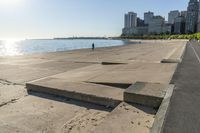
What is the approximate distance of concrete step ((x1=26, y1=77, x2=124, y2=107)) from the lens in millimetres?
5789

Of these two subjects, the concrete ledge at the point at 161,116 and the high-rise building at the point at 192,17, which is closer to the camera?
the concrete ledge at the point at 161,116

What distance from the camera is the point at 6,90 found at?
748 cm

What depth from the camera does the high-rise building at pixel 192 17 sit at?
623 ft

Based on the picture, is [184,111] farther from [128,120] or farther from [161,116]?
[128,120]

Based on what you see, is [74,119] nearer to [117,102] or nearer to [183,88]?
[117,102]

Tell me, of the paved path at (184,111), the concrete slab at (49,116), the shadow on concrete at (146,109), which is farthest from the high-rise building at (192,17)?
the concrete slab at (49,116)

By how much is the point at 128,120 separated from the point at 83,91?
7.54 ft

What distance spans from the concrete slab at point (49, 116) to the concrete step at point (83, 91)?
22 cm

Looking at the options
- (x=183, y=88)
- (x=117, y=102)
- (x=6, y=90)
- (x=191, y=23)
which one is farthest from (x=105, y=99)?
(x=191, y=23)

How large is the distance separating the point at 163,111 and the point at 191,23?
210 metres

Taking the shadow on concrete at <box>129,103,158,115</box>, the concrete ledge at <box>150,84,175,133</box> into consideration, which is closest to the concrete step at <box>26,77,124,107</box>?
the shadow on concrete at <box>129,103,158,115</box>

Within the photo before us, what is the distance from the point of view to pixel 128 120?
4.40 meters

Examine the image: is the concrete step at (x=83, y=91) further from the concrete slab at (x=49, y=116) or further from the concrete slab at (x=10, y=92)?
the concrete slab at (x=10, y=92)

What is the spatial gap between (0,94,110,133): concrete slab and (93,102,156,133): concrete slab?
1.27 feet
